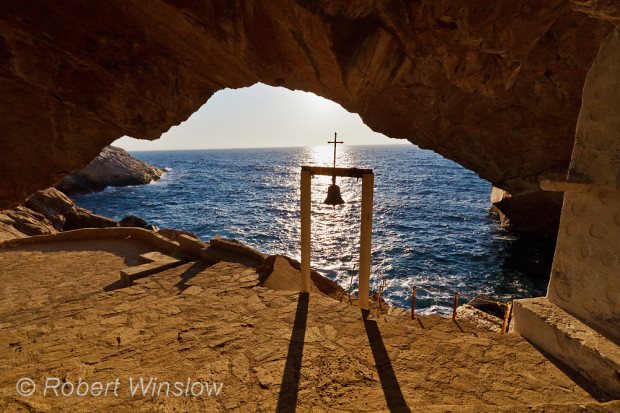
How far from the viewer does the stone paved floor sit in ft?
12.4

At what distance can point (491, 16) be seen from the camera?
28.8 feet

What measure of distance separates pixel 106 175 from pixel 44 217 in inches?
1469

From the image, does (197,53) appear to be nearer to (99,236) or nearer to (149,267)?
(149,267)

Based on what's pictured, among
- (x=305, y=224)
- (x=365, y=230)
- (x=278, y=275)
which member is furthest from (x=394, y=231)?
(x=365, y=230)

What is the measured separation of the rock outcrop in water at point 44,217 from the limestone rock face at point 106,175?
21.4m

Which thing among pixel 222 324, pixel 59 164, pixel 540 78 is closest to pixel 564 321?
pixel 222 324

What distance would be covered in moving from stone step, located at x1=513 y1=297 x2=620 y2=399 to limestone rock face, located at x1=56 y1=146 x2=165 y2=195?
49508 millimetres

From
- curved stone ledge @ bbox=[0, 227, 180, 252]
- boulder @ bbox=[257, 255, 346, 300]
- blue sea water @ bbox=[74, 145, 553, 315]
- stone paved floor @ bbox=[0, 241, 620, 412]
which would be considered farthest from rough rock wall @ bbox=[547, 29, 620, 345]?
blue sea water @ bbox=[74, 145, 553, 315]

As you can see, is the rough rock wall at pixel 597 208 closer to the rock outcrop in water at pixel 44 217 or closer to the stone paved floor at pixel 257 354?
the stone paved floor at pixel 257 354

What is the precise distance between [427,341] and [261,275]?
173 inches

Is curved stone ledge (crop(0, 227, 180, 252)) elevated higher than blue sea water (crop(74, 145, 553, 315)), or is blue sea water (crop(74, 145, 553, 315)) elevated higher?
curved stone ledge (crop(0, 227, 180, 252))

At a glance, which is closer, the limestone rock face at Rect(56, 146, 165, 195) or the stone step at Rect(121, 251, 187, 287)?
the stone step at Rect(121, 251, 187, 287)

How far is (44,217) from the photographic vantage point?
19.1 m

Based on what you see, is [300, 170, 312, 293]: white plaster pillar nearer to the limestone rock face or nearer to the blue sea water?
the blue sea water
